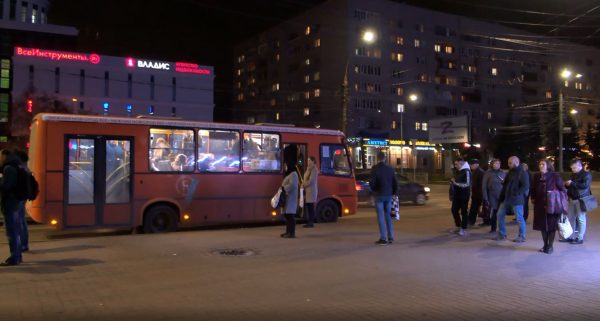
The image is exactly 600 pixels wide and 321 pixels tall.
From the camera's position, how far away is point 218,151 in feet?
44.9

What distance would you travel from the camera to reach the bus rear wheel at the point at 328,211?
50.4ft

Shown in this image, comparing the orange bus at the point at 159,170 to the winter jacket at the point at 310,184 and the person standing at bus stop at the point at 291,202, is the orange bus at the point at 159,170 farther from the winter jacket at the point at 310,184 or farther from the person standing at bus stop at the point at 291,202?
the person standing at bus stop at the point at 291,202

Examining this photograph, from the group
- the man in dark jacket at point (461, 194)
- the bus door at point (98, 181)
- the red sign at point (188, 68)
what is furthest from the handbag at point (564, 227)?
the red sign at point (188, 68)

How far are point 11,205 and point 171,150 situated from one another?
4.91 metres

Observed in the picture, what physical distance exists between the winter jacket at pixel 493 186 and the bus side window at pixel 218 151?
6.20 m

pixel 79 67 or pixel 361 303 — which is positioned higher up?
pixel 79 67

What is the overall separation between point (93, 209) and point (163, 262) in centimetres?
385

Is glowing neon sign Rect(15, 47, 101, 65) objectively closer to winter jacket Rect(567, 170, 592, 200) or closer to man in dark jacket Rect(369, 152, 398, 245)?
man in dark jacket Rect(369, 152, 398, 245)

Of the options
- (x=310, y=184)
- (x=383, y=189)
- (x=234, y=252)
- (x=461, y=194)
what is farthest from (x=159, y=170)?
(x=461, y=194)

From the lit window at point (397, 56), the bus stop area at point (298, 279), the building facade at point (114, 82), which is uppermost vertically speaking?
the lit window at point (397, 56)

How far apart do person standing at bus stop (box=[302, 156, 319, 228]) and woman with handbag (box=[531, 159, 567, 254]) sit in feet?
16.9

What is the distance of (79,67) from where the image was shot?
6656 cm

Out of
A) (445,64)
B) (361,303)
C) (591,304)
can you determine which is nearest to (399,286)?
(361,303)

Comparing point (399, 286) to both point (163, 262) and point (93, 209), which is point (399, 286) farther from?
point (93, 209)
